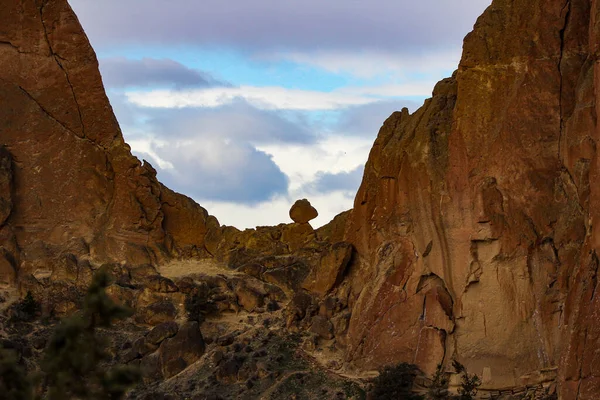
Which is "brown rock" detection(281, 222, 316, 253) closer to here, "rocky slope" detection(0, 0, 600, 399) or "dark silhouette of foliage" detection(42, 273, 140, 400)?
"rocky slope" detection(0, 0, 600, 399)

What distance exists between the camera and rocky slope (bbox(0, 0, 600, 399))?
4597 centimetres

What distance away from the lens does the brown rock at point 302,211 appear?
60.9m

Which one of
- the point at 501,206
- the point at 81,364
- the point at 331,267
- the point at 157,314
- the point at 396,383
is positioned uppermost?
the point at 501,206

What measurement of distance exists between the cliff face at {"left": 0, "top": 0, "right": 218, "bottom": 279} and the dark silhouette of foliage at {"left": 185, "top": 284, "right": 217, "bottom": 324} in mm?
3257

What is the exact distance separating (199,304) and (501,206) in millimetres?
14307

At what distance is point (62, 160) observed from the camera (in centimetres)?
5975

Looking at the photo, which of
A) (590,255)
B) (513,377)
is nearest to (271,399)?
(513,377)

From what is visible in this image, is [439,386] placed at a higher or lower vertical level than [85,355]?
lower

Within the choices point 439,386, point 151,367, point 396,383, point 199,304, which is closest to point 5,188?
point 199,304

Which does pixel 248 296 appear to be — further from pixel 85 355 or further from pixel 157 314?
pixel 85 355

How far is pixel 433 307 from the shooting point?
4806 centimetres

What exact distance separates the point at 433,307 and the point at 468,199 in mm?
3613

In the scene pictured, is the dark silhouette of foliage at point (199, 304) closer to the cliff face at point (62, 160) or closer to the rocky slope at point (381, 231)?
the rocky slope at point (381, 231)

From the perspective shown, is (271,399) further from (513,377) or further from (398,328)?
(513,377)
